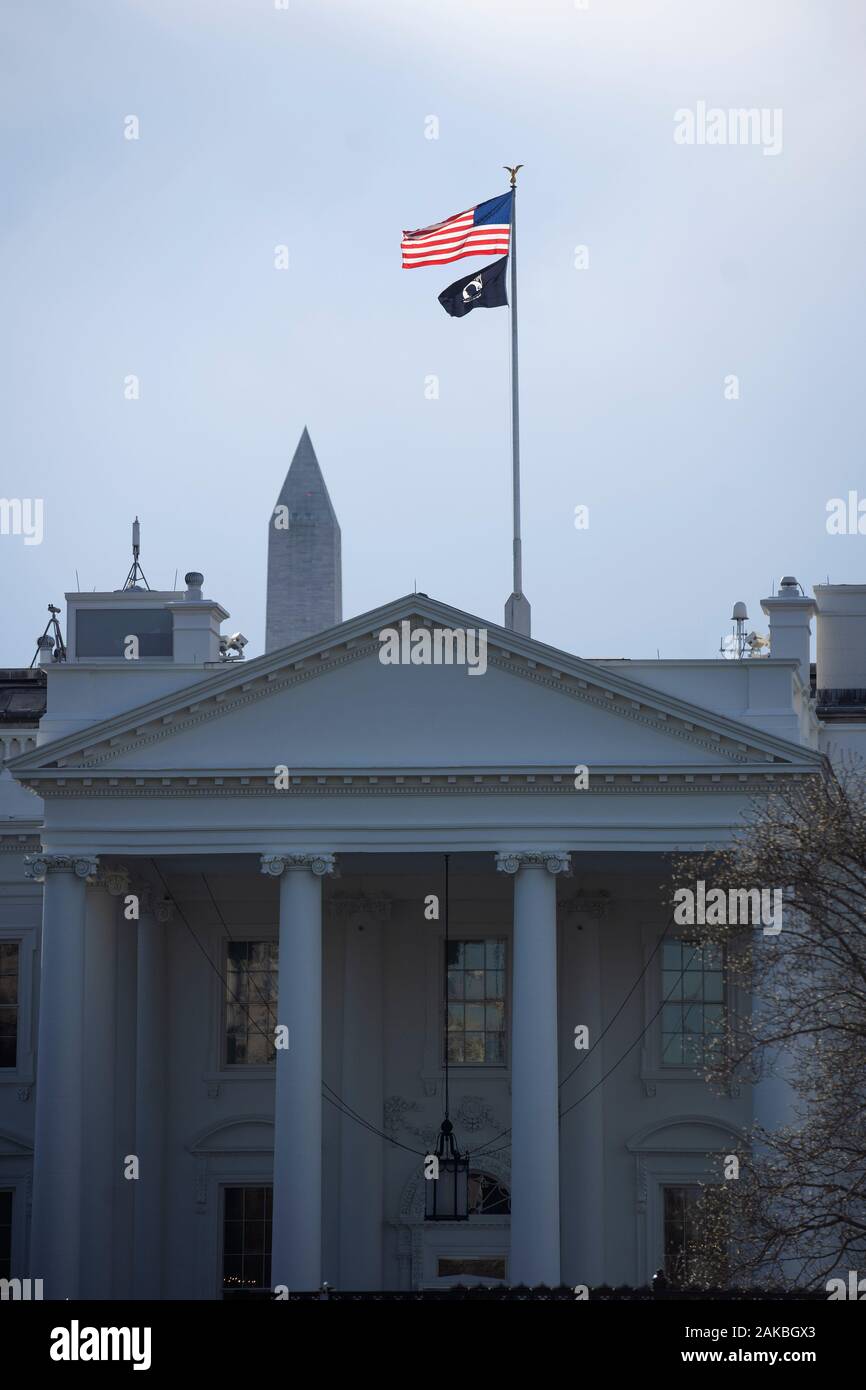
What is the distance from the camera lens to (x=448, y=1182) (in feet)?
129

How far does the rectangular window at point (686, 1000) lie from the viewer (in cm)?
4138

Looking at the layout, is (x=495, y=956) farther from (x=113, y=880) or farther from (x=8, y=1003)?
(x=8, y=1003)

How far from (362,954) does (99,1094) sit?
19.6ft

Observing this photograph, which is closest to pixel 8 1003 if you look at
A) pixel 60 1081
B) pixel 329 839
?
pixel 60 1081

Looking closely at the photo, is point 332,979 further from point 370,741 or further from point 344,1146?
point 370,741

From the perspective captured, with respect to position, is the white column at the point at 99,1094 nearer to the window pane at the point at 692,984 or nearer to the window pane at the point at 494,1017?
the window pane at the point at 494,1017

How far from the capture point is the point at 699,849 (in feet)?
122

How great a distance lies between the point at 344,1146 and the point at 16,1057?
6164 mm

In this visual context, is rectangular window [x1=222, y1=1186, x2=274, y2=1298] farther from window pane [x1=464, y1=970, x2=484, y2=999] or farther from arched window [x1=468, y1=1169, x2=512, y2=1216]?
window pane [x1=464, y1=970, x2=484, y2=999]

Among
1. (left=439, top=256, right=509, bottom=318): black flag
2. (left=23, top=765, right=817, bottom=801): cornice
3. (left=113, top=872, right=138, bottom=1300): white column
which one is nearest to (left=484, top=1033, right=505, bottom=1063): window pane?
(left=113, top=872, right=138, bottom=1300): white column

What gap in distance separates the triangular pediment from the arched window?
8.65m
